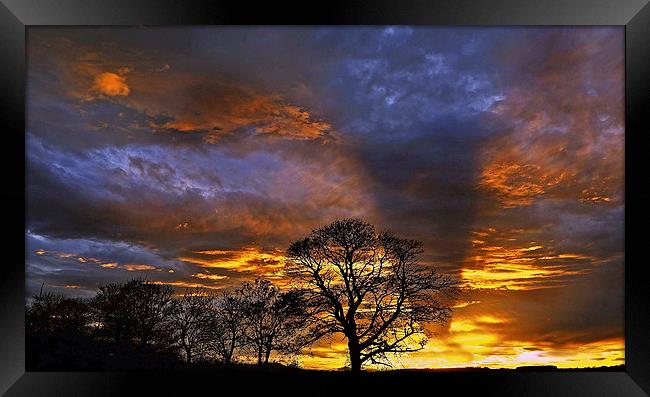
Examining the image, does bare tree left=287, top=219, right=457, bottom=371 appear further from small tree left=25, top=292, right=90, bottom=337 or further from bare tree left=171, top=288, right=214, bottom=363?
small tree left=25, top=292, right=90, bottom=337

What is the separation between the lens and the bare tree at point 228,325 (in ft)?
11.9

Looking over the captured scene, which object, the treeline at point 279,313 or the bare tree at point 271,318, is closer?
the treeline at point 279,313

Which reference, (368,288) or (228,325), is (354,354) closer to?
(368,288)

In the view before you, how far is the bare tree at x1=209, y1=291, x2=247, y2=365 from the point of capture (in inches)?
143

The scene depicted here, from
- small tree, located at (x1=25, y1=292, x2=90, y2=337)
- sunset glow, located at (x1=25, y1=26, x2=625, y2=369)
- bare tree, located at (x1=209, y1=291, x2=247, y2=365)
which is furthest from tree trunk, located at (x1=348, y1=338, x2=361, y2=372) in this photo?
small tree, located at (x1=25, y1=292, x2=90, y2=337)

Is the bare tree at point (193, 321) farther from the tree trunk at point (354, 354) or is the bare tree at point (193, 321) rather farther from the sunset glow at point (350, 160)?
the tree trunk at point (354, 354)

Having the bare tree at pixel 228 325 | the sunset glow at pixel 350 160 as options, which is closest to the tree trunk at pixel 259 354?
the bare tree at pixel 228 325

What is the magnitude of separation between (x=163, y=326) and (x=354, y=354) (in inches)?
52.2

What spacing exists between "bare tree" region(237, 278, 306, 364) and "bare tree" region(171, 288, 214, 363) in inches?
10.1
